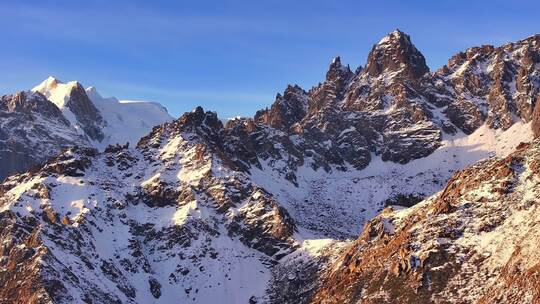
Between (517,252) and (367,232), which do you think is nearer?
(517,252)

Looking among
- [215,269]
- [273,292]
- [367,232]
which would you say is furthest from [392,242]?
[215,269]

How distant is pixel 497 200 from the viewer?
147 m

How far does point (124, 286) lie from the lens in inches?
7441

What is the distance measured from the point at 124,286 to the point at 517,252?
310 ft

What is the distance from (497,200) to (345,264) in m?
35.6

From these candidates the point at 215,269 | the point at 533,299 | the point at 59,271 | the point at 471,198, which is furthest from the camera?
the point at 215,269

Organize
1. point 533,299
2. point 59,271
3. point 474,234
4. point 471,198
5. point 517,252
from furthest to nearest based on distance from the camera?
point 59,271
point 471,198
point 474,234
point 517,252
point 533,299

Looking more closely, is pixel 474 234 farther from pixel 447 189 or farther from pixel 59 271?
pixel 59 271

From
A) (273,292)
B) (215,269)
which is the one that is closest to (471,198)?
(273,292)

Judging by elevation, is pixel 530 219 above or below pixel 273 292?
above

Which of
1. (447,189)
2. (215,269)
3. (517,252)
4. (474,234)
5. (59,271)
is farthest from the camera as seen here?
(215,269)

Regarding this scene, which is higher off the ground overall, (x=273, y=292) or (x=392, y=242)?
(x=392, y=242)

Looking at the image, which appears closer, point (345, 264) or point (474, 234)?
point (474, 234)

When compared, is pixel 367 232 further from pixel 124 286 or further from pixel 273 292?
pixel 124 286
